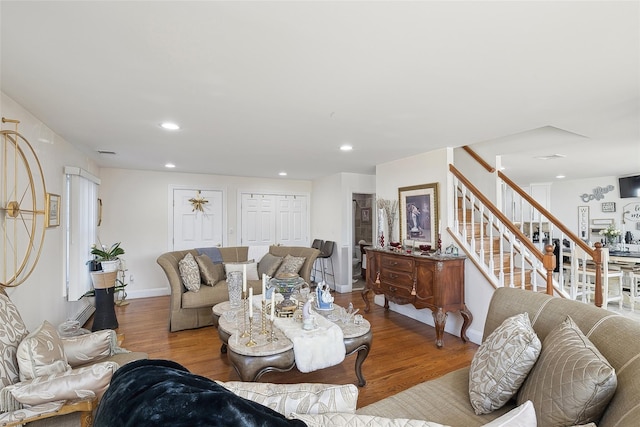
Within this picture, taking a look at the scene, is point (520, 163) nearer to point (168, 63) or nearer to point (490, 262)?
point (490, 262)

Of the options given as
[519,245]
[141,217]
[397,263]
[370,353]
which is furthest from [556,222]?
[141,217]

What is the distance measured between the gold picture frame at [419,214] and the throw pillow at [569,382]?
259cm

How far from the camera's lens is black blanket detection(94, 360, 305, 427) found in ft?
1.94

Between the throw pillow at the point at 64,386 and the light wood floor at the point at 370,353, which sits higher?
the throw pillow at the point at 64,386

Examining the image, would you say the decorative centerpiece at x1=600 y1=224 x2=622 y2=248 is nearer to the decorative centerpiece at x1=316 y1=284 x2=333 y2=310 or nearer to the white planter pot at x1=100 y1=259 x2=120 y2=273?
the decorative centerpiece at x1=316 y1=284 x2=333 y2=310

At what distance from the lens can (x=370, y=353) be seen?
9.97ft

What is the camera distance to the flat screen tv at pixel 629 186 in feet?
19.5

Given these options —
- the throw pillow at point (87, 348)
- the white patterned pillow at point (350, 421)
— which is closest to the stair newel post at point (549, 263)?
the white patterned pillow at point (350, 421)

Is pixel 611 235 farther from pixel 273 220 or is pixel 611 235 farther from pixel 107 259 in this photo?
pixel 107 259

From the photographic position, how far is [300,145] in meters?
3.47

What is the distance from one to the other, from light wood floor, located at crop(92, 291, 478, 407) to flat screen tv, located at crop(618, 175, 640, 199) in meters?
5.60

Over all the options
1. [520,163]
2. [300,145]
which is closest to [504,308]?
[300,145]

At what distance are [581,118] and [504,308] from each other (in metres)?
2.02

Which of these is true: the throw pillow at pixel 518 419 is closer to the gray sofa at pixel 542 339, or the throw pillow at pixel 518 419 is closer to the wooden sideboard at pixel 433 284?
the gray sofa at pixel 542 339
